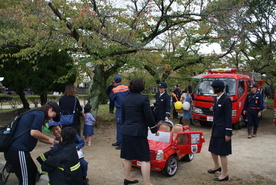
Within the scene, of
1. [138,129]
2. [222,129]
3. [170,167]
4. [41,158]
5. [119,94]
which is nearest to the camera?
[41,158]

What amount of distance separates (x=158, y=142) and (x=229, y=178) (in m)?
1.54

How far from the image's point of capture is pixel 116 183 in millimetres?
4422

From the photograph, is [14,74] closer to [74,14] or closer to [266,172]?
[74,14]

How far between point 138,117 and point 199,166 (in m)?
2.36

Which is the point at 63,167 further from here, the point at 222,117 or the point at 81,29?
the point at 81,29

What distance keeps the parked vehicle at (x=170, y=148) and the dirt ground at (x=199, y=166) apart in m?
0.24

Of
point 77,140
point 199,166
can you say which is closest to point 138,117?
point 77,140

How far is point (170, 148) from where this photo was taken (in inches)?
188

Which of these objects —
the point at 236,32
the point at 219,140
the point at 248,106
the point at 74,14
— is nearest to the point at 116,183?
the point at 219,140

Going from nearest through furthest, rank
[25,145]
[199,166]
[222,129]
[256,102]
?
[25,145]
[222,129]
[199,166]
[256,102]

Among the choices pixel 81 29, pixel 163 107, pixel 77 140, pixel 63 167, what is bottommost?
pixel 63 167

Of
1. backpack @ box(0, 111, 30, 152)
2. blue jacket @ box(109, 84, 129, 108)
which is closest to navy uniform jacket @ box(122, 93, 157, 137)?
backpack @ box(0, 111, 30, 152)

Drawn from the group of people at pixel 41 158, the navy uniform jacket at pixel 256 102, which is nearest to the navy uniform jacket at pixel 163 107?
the navy uniform jacket at pixel 256 102

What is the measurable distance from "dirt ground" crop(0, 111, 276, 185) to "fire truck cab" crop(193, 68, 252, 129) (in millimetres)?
2147
